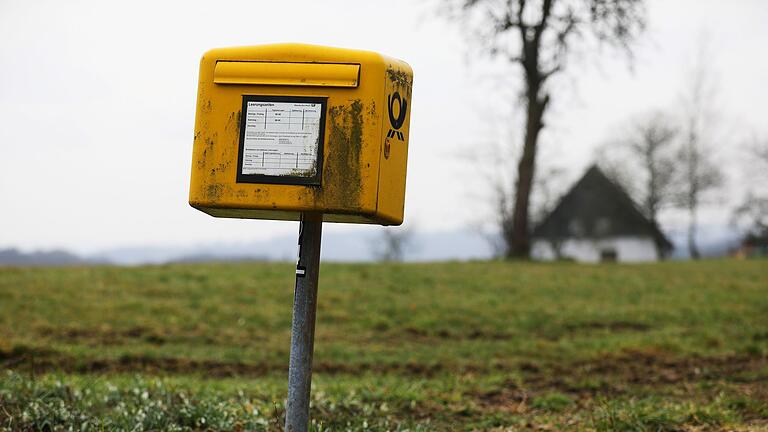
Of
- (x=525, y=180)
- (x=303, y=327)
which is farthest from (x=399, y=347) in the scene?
(x=525, y=180)

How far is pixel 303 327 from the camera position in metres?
4.16

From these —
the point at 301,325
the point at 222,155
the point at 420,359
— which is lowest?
the point at 420,359

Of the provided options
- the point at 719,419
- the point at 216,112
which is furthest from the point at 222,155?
the point at 719,419

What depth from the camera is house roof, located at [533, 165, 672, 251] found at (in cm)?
5191

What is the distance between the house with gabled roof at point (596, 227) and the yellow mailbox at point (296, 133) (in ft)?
157

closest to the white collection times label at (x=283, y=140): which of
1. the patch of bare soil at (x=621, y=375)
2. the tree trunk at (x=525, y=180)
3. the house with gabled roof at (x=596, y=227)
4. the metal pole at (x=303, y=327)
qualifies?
A: the metal pole at (x=303, y=327)

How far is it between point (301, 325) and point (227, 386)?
3439mm

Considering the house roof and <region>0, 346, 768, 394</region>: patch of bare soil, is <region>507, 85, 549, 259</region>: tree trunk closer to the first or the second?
<region>0, 346, 768, 394</region>: patch of bare soil

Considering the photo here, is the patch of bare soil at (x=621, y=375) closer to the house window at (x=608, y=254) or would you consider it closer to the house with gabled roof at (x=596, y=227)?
the house with gabled roof at (x=596, y=227)

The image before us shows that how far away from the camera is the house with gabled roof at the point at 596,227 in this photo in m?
52.0

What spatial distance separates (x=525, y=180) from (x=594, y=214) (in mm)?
31726

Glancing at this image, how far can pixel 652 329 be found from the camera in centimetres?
1223

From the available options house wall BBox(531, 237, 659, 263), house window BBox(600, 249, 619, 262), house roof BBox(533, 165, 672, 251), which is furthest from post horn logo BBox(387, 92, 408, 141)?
house window BBox(600, 249, 619, 262)

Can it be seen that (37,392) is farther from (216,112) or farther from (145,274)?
(145,274)
